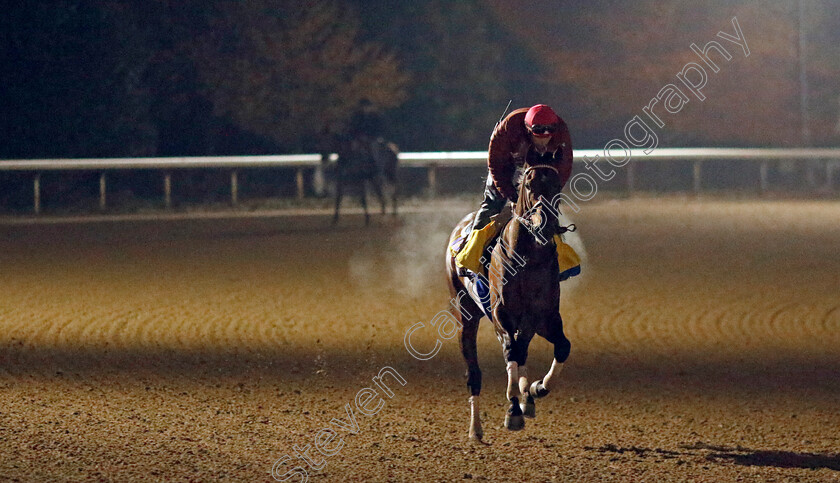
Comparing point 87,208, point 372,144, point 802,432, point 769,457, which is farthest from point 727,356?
point 87,208

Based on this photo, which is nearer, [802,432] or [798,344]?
[802,432]

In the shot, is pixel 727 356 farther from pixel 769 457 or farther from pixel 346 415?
pixel 346 415

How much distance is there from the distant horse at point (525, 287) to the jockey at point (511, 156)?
4.7 inches

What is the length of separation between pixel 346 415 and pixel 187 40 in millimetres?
23025

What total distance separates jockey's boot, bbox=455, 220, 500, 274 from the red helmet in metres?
0.74

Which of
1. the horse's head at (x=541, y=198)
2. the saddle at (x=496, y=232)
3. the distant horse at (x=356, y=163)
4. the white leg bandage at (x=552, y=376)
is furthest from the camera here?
the distant horse at (x=356, y=163)

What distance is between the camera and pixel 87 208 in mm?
21594

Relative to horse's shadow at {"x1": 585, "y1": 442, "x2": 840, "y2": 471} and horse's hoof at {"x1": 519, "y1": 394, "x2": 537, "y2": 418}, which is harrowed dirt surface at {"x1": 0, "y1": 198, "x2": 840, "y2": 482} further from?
horse's hoof at {"x1": 519, "y1": 394, "x2": 537, "y2": 418}

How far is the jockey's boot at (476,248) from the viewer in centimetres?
589

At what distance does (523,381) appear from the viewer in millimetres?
5637

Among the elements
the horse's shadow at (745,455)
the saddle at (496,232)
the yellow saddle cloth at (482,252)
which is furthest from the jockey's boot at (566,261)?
the horse's shadow at (745,455)

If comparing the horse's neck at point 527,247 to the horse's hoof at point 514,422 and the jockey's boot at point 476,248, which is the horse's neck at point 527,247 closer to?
the jockey's boot at point 476,248

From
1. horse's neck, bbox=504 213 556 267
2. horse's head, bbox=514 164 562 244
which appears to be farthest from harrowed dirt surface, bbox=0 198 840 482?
horse's head, bbox=514 164 562 244

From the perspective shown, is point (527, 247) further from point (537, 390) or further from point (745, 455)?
point (745, 455)
